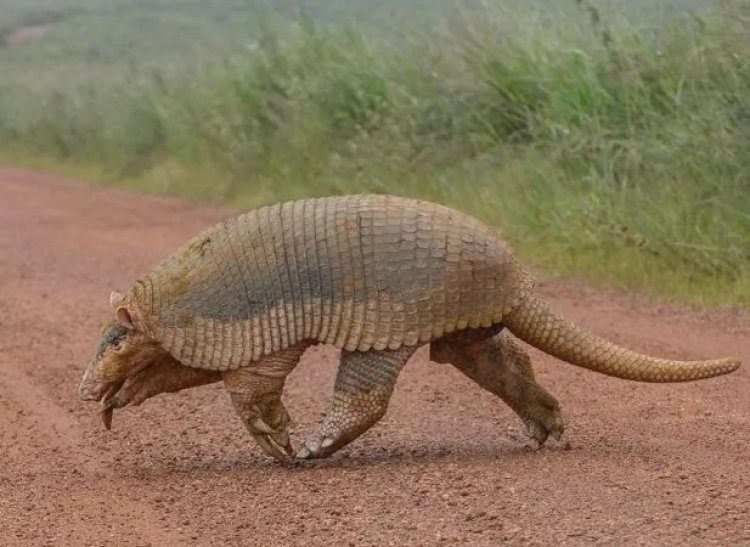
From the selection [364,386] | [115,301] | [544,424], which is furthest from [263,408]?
[544,424]

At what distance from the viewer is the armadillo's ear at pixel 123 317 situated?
6270mm

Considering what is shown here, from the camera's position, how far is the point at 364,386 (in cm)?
610

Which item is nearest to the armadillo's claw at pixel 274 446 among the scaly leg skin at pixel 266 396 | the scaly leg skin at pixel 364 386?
the scaly leg skin at pixel 266 396

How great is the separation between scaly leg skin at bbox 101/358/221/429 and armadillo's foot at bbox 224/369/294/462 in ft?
0.68

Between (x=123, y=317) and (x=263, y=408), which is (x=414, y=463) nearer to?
(x=263, y=408)

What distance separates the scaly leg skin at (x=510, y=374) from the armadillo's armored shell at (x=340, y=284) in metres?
0.32

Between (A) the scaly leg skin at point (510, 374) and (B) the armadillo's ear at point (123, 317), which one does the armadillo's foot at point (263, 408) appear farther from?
(A) the scaly leg skin at point (510, 374)

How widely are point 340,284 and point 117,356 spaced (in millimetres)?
963

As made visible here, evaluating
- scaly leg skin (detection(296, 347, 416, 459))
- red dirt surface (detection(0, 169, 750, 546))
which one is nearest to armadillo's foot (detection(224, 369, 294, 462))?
red dirt surface (detection(0, 169, 750, 546))

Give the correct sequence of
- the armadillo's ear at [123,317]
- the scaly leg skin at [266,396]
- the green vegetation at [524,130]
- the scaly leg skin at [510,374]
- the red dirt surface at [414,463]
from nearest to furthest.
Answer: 1. the red dirt surface at [414,463]
2. the scaly leg skin at [266,396]
3. the armadillo's ear at [123,317]
4. the scaly leg skin at [510,374]
5. the green vegetation at [524,130]

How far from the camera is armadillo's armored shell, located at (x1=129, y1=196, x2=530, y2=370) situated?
19.8ft

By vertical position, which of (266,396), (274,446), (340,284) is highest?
(340,284)

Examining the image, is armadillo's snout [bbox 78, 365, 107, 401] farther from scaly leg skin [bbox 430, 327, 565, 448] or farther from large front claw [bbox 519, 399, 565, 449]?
large front claw [bbox 519, 399, 565, 449]

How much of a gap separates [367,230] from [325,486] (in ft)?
3.10
